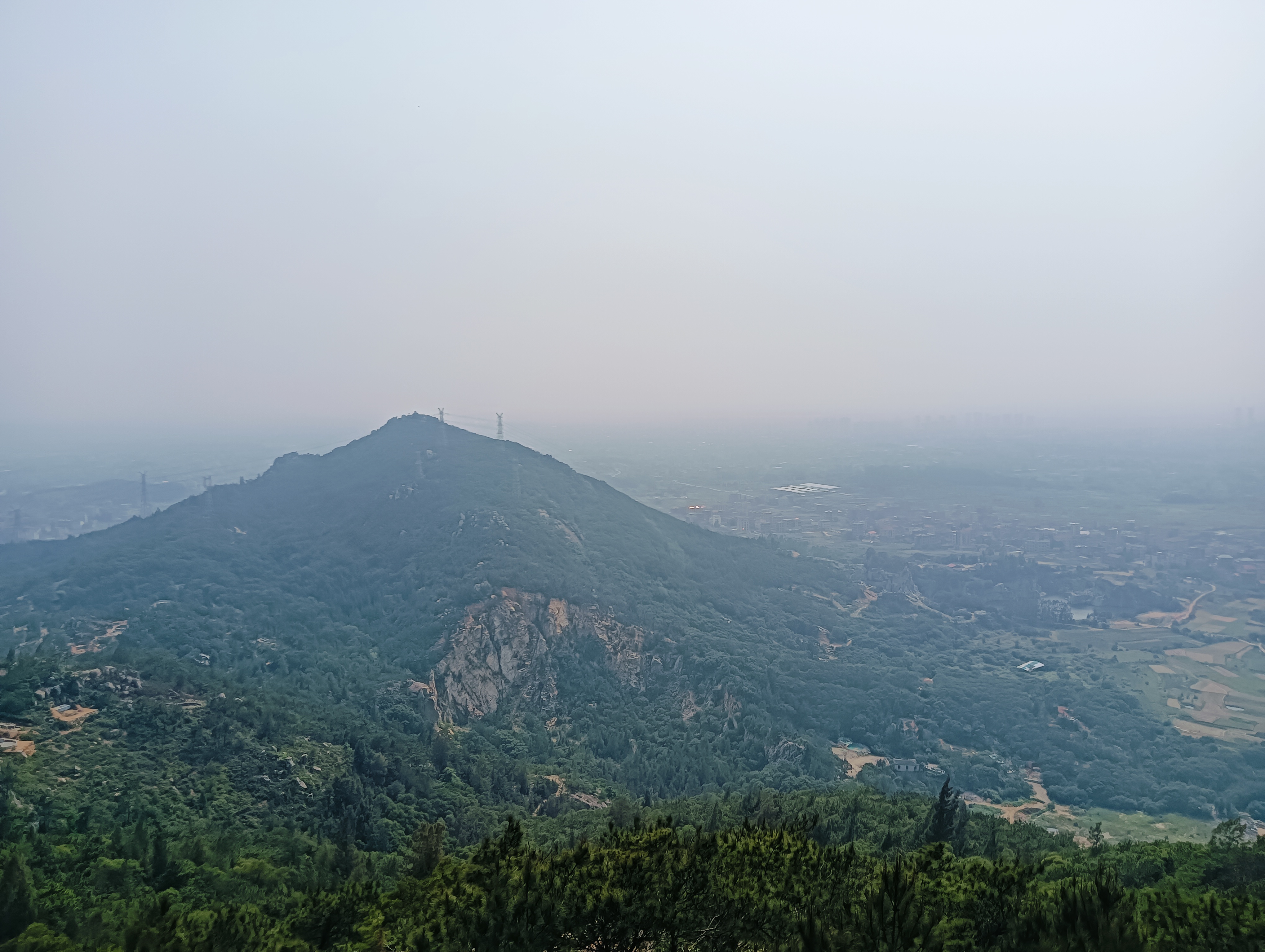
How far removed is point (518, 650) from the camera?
59.0 m

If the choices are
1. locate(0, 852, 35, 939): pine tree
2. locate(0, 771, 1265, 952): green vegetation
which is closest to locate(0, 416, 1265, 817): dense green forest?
locate(0, 771, 1265, 952): green vegetation

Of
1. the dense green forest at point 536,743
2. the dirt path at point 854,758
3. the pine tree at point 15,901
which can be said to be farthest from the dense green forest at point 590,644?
the pine tree at point 15,901

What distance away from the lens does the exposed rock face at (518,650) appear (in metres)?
54.9

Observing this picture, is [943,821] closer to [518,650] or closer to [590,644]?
[590,644]

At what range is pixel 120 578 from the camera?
213ft

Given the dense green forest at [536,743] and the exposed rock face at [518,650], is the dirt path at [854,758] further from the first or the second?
the exposed rock face at [518,650]

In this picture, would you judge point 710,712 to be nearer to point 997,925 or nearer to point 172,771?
point 172,771

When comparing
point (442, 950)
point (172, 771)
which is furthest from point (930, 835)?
point (172, 771)

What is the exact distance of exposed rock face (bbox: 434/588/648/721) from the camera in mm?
54938

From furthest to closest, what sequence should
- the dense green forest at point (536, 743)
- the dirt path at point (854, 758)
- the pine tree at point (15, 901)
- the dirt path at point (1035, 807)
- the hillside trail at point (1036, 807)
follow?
the dirt path at point (854, 758) < the hillside trail at point (1036, 807) < the dirt path at point (1035, 807) < the pine tree at point (15, 901) < the dense green forest at point (536, 743)

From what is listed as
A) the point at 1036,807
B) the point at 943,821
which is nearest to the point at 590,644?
the point at 943,821

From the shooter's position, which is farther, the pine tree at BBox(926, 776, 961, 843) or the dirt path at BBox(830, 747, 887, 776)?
the dirt path at BBox(830, 747, 887, 776)

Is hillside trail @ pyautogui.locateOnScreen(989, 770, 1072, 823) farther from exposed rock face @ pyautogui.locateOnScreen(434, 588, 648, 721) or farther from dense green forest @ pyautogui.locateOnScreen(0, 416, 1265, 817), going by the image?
exposed rock face @ pyautogui.locateOnScreen(434, 588, 648, 721)

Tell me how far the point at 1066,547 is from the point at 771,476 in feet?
183
